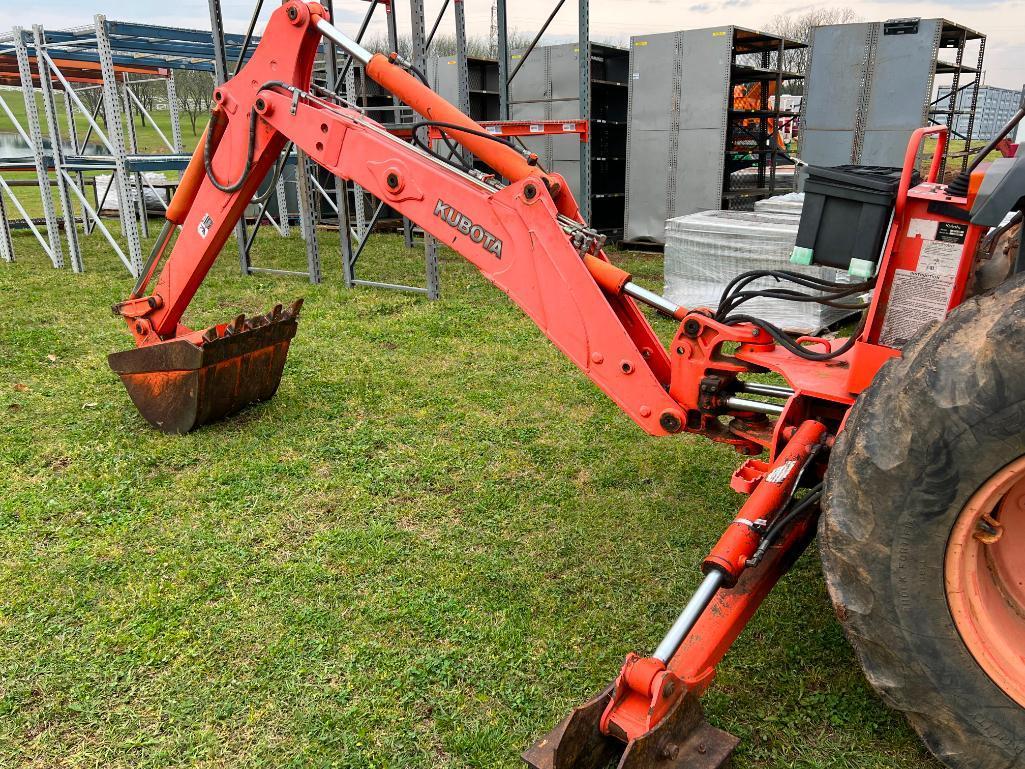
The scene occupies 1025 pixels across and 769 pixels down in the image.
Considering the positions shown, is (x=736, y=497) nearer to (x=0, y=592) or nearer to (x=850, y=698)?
(x=850, y=698)

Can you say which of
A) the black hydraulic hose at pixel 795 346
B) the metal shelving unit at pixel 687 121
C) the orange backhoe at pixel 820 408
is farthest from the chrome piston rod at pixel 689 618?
the metal shelving unit at pixel 687 121

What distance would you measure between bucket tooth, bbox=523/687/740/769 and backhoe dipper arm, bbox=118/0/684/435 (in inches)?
46.8

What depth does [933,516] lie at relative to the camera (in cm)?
200

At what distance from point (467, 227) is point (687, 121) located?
7906 millimetres

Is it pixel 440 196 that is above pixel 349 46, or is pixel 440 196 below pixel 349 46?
below

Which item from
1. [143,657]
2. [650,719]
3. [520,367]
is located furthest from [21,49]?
[650,719]

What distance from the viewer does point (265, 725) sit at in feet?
8.63

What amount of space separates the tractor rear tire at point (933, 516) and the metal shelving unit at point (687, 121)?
8176 mm

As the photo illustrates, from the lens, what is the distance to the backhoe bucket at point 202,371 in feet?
15.1

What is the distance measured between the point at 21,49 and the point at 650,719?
10.9 m

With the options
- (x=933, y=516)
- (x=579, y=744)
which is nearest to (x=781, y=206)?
(x=933, y=516)

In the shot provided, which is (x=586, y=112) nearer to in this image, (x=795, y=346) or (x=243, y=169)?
(x=243, y=169)

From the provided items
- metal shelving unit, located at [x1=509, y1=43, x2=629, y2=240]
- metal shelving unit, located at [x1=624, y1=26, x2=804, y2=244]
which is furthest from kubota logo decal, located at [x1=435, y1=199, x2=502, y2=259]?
metal shelving unit, located at [x1=509, y1=43, x2=629, y2=240]

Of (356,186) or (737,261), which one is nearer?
(737,261)
